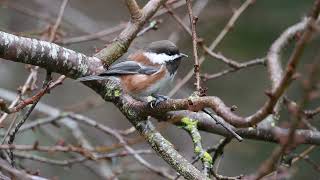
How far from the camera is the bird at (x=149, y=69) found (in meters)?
3.84

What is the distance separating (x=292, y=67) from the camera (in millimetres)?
1741

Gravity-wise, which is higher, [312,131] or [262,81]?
[262,81]

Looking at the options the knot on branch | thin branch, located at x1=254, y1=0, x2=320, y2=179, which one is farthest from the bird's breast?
thin branch, located at x1=254, y1=0, x2=320, y2=179

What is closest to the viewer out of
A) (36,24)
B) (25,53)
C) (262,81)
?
(25,53)

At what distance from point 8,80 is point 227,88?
9.43 ft

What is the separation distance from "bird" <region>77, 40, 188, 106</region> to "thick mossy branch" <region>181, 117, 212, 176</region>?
50 cm

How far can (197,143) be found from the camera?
296 centimetres

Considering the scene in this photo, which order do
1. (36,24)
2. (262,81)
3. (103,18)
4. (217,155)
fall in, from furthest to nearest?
(103,18), (262,81), (36,24), (217,155)

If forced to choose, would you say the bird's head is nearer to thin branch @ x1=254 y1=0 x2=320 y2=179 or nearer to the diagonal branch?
the diagonal branch

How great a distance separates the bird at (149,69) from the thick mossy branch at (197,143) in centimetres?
50

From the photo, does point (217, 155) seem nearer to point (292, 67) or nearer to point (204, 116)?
point (204, 116)

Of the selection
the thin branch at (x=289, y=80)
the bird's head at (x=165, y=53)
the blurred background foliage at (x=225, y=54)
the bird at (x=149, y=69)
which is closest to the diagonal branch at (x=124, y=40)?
the bird at (x=149, y=69)

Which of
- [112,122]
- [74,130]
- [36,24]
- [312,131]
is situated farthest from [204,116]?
[112,122]

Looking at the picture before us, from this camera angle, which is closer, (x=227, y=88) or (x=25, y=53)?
(x=25, y=53)
